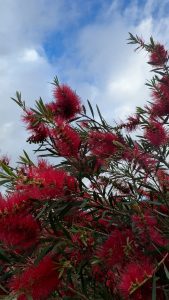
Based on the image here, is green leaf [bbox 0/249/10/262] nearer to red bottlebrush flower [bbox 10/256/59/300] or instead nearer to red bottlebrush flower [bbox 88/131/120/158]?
red bottlebrush flower [bbox 10/256/59/300]

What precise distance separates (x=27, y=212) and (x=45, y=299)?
13.6 inches

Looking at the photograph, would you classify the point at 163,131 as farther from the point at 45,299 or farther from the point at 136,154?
the point at 45,299

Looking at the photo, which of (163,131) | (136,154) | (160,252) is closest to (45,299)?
(160,252)

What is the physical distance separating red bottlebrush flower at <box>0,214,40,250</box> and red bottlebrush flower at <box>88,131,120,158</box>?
88 cm

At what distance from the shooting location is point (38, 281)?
1.44m

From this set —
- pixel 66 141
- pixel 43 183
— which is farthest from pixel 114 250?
pixel 66 141

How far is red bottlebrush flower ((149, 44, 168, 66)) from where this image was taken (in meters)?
3.38

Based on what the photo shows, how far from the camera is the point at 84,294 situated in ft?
5.60

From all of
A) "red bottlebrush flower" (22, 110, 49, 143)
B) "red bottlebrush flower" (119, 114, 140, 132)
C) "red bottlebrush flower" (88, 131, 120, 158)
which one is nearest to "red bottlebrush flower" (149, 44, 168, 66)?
"red bottlebrush flower" (119, 114, 140, 132)

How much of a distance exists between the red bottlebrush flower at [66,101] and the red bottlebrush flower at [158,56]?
43.7 inches

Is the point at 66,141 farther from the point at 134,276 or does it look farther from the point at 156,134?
the point at 156,134

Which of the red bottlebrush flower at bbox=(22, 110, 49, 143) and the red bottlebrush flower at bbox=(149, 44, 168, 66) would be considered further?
the red bottlebrush flower at bbox=(149, 44, 168, 66)

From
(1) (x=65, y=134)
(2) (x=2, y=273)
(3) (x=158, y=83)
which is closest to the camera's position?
(1) (x=65, y=134)

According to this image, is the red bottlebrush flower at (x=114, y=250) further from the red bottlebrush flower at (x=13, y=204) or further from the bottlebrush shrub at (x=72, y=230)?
the red bottlebrush flower at (x=13, y=204)
